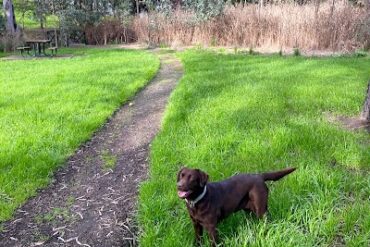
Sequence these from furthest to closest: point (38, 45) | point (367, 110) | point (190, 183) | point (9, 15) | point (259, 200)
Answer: point (9, 15)
point (38, 45)
point (367, 110)
point (259, 200)
point (190, 183)

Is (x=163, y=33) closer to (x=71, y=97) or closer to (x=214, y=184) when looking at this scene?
(x=71, y=97)

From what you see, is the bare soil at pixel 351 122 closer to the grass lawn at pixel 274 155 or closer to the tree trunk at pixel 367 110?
the tree trunk at pixel 367 110

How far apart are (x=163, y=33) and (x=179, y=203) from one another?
55.9 ft

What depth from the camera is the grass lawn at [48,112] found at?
4.43 meters

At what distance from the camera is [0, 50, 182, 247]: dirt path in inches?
133

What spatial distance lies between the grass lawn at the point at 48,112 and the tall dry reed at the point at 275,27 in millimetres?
6690

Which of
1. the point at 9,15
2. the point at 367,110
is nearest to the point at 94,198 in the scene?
the point at 367,110

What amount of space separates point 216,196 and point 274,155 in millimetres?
1765

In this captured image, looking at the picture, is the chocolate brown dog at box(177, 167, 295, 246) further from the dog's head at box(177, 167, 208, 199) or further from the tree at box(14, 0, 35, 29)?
the tree at box(14, 0, 35, 29)

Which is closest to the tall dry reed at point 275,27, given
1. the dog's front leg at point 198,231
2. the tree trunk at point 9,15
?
the tree trunk at point 9,15

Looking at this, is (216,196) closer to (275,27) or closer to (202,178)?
(202,178)

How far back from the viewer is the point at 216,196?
2869mm

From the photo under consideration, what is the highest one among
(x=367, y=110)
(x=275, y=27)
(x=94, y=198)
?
(x=275, y=27)

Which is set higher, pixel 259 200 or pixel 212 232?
pixel 259 200
